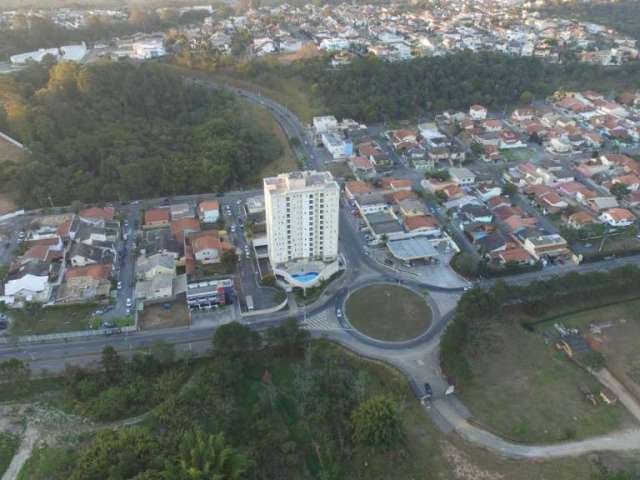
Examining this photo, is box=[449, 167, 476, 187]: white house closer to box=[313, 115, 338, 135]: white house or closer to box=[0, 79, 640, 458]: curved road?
box=[0, 79, 640, 458]: curved road

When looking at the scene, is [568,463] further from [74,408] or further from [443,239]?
[74,408]

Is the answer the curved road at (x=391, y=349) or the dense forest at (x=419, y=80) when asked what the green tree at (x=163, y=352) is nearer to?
the curved road at (x=391, y=349)

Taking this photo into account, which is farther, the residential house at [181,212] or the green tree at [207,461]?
the residential house at [181,212]

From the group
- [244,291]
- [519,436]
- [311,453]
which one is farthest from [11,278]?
[519,436]

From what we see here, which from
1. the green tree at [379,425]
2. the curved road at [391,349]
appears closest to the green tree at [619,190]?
the curved road at [391,349]

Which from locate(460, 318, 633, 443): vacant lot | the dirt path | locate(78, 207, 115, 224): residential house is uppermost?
locate(78, 207, 115, 224): residential house

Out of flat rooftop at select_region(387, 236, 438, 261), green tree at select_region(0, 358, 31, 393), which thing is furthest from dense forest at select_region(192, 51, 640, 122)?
green tree at select_region(0, 358, 31, 393)
